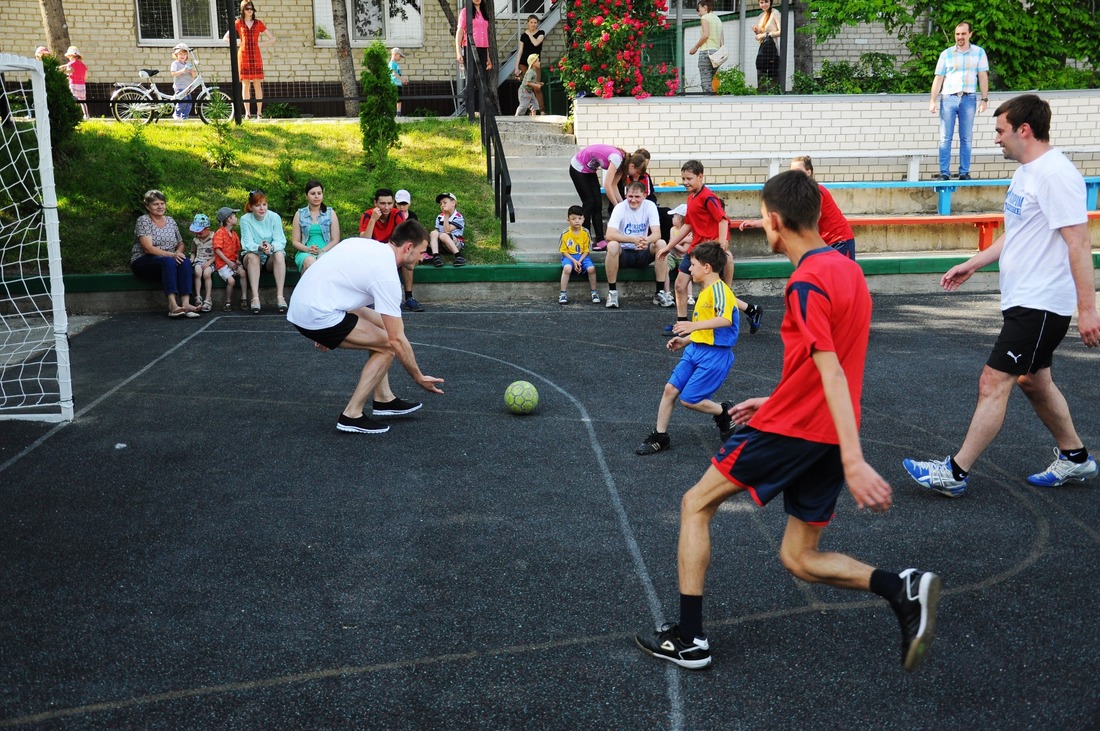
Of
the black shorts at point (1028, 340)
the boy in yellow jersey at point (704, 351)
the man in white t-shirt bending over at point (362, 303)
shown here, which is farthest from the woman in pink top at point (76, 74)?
the black shorts at point (1028, 340)

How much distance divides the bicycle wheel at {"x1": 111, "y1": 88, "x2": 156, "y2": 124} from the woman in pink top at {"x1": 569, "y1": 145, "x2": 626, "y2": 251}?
7.25 meters

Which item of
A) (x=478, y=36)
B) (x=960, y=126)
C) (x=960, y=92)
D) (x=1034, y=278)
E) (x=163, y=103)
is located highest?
(x=478, y=36)

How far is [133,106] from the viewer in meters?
16.8

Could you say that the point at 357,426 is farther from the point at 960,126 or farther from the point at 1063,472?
the point at 960,126

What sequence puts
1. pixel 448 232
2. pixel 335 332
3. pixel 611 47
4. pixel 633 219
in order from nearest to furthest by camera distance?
pixel 335 332 < pixel 633 219 < pixel 448 232 < pixel 611 47

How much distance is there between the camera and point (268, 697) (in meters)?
3.92

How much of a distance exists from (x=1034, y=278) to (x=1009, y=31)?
1384 centimetres

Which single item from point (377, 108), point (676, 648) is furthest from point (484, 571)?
point (377, 108)

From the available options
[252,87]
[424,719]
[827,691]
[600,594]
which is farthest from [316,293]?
[252,87]

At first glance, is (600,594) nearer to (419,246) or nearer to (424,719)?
(424,719)

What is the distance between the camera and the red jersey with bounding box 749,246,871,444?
360 centimetres

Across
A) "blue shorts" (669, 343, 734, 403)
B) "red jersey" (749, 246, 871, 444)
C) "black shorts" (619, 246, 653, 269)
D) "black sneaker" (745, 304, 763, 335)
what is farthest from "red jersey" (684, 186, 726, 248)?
"red jersey" (749, 246, 871, 444)

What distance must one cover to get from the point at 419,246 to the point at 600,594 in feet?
10.4

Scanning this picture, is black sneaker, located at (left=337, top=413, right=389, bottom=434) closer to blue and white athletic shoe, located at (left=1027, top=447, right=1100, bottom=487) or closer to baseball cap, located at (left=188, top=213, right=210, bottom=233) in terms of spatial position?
blue and white athletic shoe, located at (left=1027, top=447, right=1100, bottom=487)
